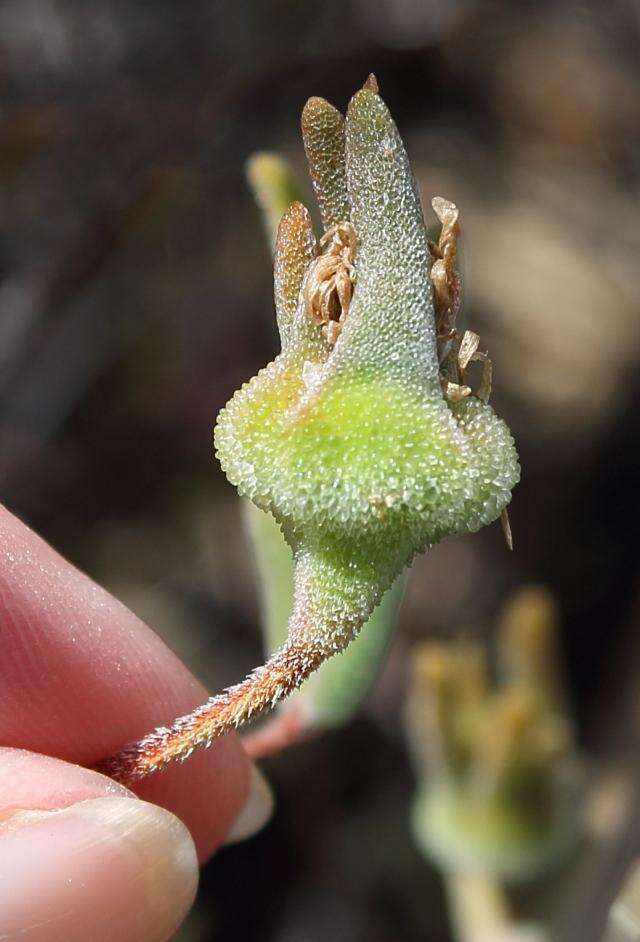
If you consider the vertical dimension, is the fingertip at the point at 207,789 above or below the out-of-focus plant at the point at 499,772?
above

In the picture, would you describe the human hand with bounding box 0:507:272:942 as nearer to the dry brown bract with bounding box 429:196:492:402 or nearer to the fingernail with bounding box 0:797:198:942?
the fingernail with bounding box 0:797:198:942

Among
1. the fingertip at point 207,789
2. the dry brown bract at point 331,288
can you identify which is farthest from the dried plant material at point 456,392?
the fingertip at point 207,789

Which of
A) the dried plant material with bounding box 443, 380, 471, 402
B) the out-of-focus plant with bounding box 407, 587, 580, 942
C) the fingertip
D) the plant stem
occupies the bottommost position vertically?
the plant stem

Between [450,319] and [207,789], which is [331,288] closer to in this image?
[450,319]

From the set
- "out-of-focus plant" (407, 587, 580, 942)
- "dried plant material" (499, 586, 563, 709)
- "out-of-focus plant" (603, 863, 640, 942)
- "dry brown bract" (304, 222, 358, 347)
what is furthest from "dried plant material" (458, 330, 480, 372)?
"dried plant material" (499, 586, 563, 709)

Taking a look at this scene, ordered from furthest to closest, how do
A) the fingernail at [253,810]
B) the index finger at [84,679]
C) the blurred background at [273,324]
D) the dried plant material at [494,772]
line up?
1. the blurred background at [273,324]
2. the dried plant material at [494,772]
3. the fingernail at [253,810]
4. the index finger at [84,679]

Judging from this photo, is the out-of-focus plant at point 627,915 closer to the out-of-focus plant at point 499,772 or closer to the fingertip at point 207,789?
the out-of-focus plant at point 499,772
